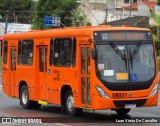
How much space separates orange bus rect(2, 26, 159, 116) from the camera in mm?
14711

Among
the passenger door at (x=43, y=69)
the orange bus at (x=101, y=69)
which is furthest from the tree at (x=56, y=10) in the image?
the orange bus at (x=101, y=69)

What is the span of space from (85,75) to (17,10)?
7392 centimetres

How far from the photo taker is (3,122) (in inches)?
591

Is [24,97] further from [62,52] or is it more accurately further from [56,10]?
[56,10]

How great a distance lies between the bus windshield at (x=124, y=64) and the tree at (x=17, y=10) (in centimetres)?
7074

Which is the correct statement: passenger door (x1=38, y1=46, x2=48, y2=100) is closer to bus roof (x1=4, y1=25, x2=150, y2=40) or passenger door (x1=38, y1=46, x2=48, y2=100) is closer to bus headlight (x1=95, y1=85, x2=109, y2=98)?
bus roof (x1=4, y1=25, x2=150, y2=40)

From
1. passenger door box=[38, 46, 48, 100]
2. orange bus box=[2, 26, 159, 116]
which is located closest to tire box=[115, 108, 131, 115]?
orange bus box=[2, 26, 159, 116]

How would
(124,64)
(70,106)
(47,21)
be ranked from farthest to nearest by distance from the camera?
(47,21) → (70,106) → (124,64)

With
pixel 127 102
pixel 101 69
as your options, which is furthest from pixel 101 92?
pixel 127 102

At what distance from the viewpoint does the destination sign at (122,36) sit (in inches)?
595

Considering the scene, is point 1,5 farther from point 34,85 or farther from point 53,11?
point 34,85

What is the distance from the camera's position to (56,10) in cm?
6862

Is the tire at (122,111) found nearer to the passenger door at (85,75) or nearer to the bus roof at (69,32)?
the passenger door at (85,75)

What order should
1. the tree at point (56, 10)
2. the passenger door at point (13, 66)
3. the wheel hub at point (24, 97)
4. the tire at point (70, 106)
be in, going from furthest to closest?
1. the tree at point (56, 10)
2. the passenger door at point (13, 66)
3. the wheel hub at point (24, 97)
4. the tire at point (70, 106)
